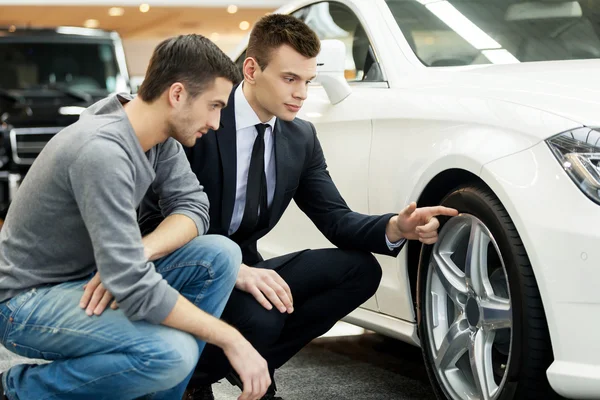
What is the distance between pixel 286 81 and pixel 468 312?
890 millimetres

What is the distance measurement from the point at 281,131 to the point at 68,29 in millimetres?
5841

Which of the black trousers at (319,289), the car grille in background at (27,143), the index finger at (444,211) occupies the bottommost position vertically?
the car grille in background at (27,143)

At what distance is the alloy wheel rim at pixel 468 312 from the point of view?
2.72 m

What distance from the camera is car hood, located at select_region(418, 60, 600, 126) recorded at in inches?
96.6

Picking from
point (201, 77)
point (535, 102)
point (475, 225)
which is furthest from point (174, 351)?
point (535, 102)

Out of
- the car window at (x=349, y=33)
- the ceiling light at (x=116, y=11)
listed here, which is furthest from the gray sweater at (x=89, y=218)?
the ceiling light at (x=116, y=11)

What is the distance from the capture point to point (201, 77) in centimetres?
240

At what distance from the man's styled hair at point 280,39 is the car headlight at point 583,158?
0.95 m

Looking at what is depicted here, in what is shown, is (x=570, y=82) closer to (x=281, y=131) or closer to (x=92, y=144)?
(x=281, y=131)

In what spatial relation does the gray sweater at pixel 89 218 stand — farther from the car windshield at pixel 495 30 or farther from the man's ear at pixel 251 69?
the car windshield at pixel 495 30

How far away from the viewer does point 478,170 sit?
8.63ft

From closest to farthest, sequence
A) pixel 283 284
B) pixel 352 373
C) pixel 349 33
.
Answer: pixel 283 284 < pixel 352 373 < pixel 349 33

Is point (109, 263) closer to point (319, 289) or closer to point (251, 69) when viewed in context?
point (319, 289)

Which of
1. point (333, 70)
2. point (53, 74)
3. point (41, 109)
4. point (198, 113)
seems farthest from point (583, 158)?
point (53, 74)
